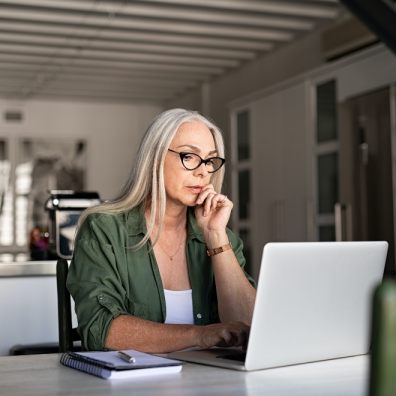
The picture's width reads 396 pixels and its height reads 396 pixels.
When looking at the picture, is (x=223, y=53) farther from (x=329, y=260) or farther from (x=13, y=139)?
(x=329, y=260)

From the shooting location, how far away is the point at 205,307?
7.30 feet

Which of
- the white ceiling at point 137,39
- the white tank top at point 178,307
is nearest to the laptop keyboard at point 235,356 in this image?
the white tank top at point 178,307

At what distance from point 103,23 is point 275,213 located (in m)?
2.49

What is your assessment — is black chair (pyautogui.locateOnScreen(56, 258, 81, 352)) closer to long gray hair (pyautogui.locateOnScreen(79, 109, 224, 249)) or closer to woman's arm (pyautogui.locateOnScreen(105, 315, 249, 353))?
long gray hair (pyautogui.locateOnScreen(79, 109, 224, 249))

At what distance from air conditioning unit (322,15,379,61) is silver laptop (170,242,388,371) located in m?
5.03

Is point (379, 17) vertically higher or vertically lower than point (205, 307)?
higher

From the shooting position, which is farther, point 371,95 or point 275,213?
point 275,213

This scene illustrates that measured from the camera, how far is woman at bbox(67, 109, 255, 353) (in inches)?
82.8

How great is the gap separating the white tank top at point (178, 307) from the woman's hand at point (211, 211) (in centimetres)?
21

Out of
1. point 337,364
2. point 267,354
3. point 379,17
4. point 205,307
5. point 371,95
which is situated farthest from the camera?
point 371,95

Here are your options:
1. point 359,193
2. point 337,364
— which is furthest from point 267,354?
point 359,193

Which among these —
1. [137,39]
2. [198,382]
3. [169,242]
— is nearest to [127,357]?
[198,382]

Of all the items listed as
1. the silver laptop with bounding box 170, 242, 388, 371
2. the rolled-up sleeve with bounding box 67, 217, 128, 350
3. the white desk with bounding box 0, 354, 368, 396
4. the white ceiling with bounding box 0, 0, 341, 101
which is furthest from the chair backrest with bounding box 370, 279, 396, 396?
the white ceiling with bounding box 0, 0, 341, 101

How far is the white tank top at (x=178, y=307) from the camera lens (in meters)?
2.17
